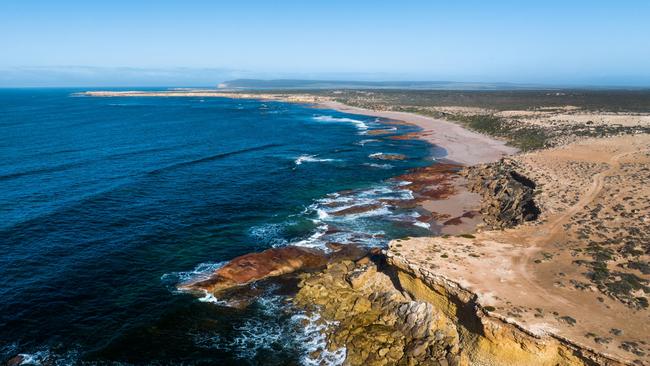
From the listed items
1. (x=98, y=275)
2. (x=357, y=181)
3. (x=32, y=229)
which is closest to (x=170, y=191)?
(x=32, y=229)

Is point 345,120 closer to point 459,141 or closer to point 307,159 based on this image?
point 459,141

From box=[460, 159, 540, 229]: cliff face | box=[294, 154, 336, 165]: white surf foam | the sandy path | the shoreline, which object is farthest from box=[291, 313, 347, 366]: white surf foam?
the sandy path

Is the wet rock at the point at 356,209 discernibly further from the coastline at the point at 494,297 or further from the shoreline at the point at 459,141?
the shoreline at the point at 459,141

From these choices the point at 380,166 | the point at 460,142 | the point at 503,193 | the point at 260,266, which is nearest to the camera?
the point at 260,266

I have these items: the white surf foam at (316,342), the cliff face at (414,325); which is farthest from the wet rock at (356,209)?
the white surf foam at (316,342)

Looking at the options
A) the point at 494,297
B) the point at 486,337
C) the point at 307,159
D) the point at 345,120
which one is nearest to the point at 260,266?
the point at 494,297

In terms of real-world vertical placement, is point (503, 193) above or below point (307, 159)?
above

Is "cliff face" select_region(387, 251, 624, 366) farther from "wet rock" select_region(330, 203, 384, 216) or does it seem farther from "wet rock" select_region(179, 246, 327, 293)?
"wet rock" select_region(330, 203, 384, 216)
